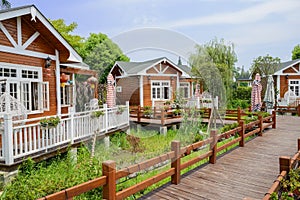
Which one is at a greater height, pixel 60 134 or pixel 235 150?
pixel 60 134

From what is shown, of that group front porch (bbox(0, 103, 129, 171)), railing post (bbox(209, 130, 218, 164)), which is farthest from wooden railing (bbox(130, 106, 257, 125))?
railing post (bbox(209, 130, 218, 164))

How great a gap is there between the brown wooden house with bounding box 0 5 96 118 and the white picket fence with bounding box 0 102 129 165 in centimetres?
68

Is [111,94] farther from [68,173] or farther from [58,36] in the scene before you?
[68,173]

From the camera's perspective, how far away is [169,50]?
2.66 m

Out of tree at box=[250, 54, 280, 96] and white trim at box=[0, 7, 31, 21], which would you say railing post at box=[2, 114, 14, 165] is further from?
tree at box=[250, 54, 280, 96]

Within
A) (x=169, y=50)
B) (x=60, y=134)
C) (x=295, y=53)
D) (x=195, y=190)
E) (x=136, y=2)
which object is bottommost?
(x=195, y=190)

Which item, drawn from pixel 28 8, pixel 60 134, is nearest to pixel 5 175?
pixel 60 134

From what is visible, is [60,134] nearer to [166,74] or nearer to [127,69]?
[127,69]

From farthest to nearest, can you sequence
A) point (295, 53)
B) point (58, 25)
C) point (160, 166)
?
point (295, 53), point (58, 25), point (160, 166)

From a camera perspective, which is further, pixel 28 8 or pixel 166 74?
pixel 166 74

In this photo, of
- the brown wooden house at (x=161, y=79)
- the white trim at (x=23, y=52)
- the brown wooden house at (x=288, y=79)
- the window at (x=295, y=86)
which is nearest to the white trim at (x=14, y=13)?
the white trim at (x=23, y=52)

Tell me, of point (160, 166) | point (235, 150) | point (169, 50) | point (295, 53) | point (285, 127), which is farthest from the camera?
point (295, 53)

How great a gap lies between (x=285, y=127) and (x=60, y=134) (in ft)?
25.8

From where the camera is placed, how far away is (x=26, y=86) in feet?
18.3
